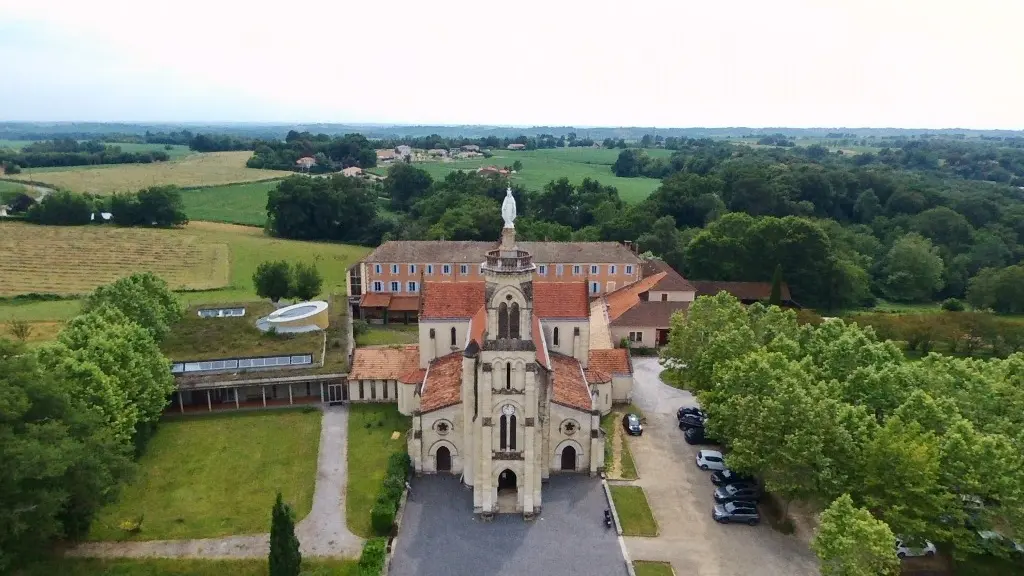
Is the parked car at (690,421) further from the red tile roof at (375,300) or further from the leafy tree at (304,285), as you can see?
the leafy tree at (304,285)

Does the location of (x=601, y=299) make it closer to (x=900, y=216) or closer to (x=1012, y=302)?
(x=1012, y=302)

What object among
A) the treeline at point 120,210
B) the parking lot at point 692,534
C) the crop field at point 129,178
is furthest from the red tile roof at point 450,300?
the crop field at point 129,178

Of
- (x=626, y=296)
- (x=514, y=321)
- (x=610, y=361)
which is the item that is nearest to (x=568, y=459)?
(x=514, y=321)

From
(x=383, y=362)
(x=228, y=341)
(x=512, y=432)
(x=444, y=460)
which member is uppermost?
(x=512, y=432)

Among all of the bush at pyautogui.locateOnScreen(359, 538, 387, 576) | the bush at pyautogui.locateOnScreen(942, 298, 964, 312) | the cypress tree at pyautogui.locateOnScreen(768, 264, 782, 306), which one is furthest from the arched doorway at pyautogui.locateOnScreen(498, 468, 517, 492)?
the bush at pyautogui.locateOnScreen(942, 298, 964, 312)

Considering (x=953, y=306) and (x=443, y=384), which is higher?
(x=443, y=384)

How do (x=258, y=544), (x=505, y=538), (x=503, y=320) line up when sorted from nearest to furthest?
(x=258, y=544)
(x=505, y=538)
(x=503, y=320)

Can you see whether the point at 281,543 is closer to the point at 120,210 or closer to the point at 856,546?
the point at 856,546
